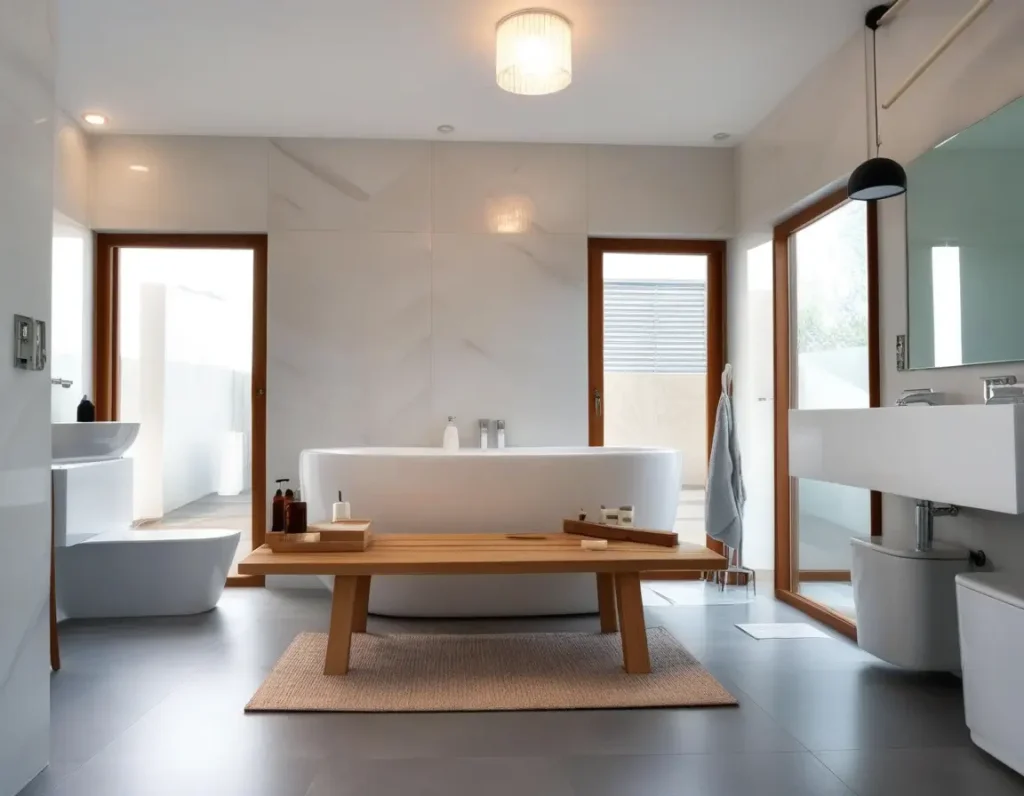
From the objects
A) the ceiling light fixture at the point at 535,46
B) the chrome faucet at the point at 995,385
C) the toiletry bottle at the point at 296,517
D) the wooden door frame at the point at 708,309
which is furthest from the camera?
the wooden door frame at the point at 708,309

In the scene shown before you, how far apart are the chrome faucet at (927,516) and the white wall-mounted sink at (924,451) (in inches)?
10.2

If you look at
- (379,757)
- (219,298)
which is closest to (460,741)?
(379,757)

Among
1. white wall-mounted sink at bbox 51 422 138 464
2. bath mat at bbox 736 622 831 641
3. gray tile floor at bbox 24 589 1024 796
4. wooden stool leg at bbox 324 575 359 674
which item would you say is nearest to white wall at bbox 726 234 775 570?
bath mat at bbox 736 622 831 641

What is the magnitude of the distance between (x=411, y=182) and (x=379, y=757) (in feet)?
9.92

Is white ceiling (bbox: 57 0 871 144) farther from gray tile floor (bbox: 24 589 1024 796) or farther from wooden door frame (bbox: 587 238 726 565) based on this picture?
gray tile floor (bbox: 24 589 1024 796)

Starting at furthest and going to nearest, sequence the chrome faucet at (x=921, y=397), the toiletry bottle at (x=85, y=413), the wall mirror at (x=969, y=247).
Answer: the toiletry bottle at (x=85, y=413) < the chrome faucet at (x=921, y=397) < the wall mirror at (x=969, y=247)

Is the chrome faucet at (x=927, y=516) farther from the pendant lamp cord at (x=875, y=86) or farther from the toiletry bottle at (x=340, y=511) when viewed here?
the toiletry bottle at (x=340, y=511)

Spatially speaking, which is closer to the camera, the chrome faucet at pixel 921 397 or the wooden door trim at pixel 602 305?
the chrome faucet at pixel 921 397

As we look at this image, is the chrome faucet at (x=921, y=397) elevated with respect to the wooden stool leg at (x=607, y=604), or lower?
elevated

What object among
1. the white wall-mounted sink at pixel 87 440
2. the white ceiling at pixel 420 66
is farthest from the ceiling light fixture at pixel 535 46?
the white wall-mounted sink at pixel 87 440

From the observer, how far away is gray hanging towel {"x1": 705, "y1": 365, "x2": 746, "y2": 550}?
3775 millimetres

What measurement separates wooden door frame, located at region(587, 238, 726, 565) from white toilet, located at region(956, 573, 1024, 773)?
7.92 feet

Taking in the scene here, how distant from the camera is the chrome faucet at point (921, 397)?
2508 millimetres

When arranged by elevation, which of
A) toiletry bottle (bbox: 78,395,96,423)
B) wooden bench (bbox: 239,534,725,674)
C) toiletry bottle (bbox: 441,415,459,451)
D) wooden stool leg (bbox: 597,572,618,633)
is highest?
toiletry bottle (bbox: 78,395,96,423)
